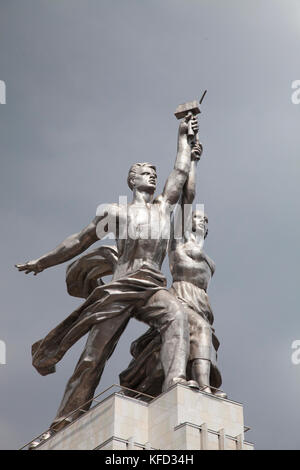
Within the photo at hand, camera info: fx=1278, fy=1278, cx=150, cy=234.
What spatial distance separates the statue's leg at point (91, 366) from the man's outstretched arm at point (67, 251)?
2.10m

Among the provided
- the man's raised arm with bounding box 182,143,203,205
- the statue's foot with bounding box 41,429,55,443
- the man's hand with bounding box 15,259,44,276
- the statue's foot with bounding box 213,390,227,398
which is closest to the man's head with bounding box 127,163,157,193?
the man's raised arm with bounding box 182,143,203,205

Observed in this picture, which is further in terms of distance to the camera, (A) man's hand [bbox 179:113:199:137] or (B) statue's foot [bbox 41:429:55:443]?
(A) man's hand [bbox 179:113:199:137]

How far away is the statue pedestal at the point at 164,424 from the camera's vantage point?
2350cm

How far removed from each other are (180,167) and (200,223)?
4.35ft

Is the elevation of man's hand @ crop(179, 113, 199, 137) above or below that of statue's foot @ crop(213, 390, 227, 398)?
above

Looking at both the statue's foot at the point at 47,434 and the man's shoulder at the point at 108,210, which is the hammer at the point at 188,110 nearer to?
the man's shoulder at the point at 108,210

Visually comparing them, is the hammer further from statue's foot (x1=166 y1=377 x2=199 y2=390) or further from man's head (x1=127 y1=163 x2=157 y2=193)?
statue's foot (x1=166 y1=377 x2=199 y2=390)

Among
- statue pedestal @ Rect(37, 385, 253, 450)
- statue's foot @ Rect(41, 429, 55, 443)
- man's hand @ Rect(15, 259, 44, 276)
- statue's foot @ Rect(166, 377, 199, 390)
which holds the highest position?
man's hand @ Rect(15, 259, 44, 276)

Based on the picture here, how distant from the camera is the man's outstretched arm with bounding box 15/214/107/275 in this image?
2755 cm

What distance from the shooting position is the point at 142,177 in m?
28.1

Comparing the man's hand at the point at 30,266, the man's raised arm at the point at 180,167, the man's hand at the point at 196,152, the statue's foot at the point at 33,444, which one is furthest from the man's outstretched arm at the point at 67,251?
the statue's foot at the point at 33,444
